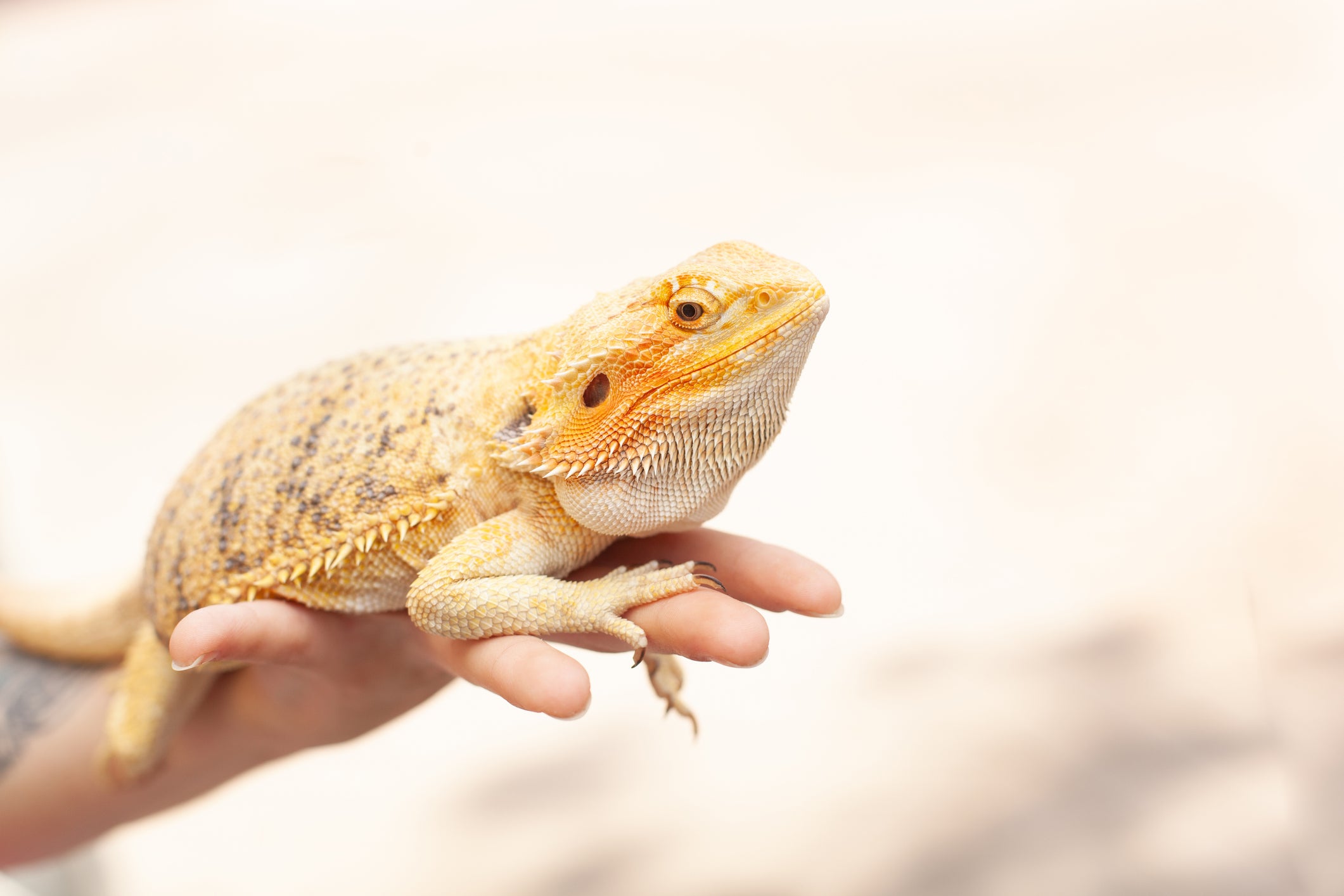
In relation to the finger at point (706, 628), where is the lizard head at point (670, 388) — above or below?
above

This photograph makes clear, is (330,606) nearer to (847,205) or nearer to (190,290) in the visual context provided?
(847,205)

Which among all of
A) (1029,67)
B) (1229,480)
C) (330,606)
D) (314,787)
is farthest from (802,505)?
(1029,67)

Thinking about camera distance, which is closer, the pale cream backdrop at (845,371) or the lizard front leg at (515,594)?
the lizard front leg at (515,594)

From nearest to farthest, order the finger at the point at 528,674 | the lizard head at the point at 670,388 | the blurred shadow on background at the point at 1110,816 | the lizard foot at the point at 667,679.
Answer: the finger at the point at 528,674, the lizard head at the point at 670,388, the lizard foot at the point at 667,679, the blurred shadow on background at the point at 1110,816

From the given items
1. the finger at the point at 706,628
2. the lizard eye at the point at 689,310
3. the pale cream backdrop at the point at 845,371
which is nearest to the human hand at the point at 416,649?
the finger at the point at 706,628

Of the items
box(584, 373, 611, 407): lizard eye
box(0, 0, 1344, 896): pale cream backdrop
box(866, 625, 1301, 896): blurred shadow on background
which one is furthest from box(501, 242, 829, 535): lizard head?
box(866, 625, 1301, 896): blurred shadow on background

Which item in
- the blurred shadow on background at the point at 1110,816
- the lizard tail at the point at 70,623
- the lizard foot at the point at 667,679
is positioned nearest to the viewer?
the lizard foot at the point at 667,679

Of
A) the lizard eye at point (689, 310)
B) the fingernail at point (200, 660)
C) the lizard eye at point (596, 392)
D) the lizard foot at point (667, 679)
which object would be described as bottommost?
the fingernail at point (200, 660)

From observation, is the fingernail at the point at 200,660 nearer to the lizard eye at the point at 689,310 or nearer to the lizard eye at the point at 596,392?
the lizard eye at the point at 596,392
